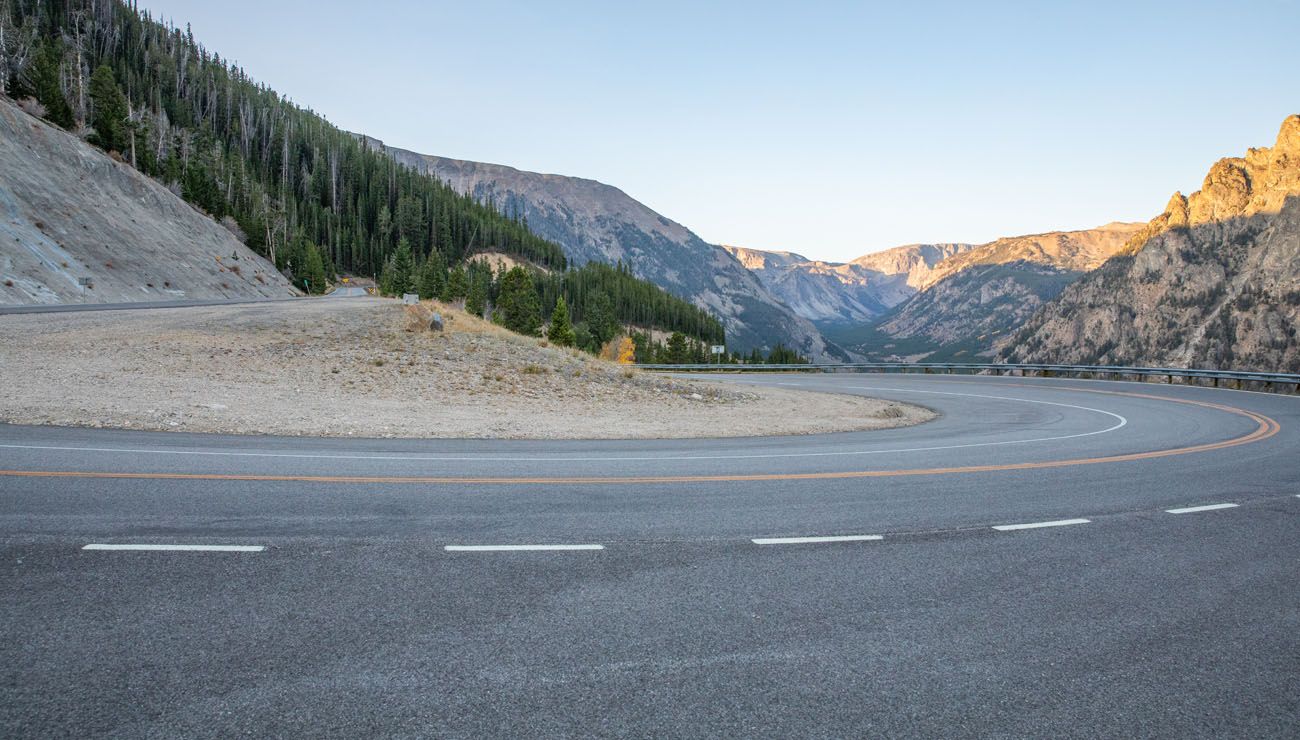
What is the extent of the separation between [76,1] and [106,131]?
67.3 m

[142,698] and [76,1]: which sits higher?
[76,1]

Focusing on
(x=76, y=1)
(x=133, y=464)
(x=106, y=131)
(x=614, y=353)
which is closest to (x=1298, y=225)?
(x=614, y=353)

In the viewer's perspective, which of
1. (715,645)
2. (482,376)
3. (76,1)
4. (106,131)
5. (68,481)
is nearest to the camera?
(715,645)

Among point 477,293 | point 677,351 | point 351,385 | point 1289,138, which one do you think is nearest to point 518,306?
point 477,293

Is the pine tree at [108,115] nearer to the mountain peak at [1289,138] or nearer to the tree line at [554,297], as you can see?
the tree line at [554,297]

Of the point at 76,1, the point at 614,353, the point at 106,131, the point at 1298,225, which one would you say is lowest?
the point at 614,353

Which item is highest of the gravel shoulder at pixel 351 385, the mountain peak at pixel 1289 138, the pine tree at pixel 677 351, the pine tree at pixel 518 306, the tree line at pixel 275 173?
the mountain peak at pixel 1289 138

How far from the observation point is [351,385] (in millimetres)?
19797

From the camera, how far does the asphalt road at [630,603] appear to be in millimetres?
3238

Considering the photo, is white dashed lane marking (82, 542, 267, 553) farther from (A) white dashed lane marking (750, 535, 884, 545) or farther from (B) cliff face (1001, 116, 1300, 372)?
(B) cliff face (1001, 116, 1300, 372)

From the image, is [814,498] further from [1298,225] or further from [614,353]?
[1298,225]

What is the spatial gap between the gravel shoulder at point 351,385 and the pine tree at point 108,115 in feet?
232

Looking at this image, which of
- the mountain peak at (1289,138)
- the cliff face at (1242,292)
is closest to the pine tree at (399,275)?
the cliff face at (1242,292)

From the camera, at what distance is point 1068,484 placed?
29.9ft
